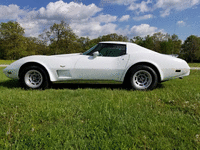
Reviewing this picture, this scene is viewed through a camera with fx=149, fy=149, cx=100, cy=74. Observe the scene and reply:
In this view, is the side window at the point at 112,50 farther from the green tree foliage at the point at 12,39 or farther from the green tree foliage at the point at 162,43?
the green tree foliage at the point at 162,43

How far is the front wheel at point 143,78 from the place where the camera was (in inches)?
145

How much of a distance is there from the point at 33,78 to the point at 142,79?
9.38 feet

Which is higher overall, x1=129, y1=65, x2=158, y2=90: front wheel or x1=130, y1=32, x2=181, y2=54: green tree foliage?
x1=130, y1=32, x2=181, y2=54: green tree foliage

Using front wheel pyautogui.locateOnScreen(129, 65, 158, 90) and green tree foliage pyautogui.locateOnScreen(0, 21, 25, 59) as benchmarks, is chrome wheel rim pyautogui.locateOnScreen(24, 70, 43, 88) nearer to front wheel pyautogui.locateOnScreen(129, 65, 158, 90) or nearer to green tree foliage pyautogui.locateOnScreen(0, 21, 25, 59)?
front wheel pyautogui.locateOnScreen(129, 65, 158, 90)

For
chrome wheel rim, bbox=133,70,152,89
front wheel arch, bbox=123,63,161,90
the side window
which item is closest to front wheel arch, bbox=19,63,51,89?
the side window

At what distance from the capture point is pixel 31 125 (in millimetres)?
2029

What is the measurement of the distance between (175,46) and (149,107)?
1717 inches

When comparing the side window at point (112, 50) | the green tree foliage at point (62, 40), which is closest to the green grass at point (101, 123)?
the side window at point (112, 50)

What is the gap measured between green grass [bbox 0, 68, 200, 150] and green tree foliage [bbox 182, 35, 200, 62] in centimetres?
4636

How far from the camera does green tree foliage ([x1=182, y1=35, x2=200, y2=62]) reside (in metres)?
41.7

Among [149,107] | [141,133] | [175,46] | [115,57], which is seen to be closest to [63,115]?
[141,133]

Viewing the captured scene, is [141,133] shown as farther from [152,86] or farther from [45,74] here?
[45,74]

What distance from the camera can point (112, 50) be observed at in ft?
13.0

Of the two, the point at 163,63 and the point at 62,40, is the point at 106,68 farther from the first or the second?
the point at 62,40
